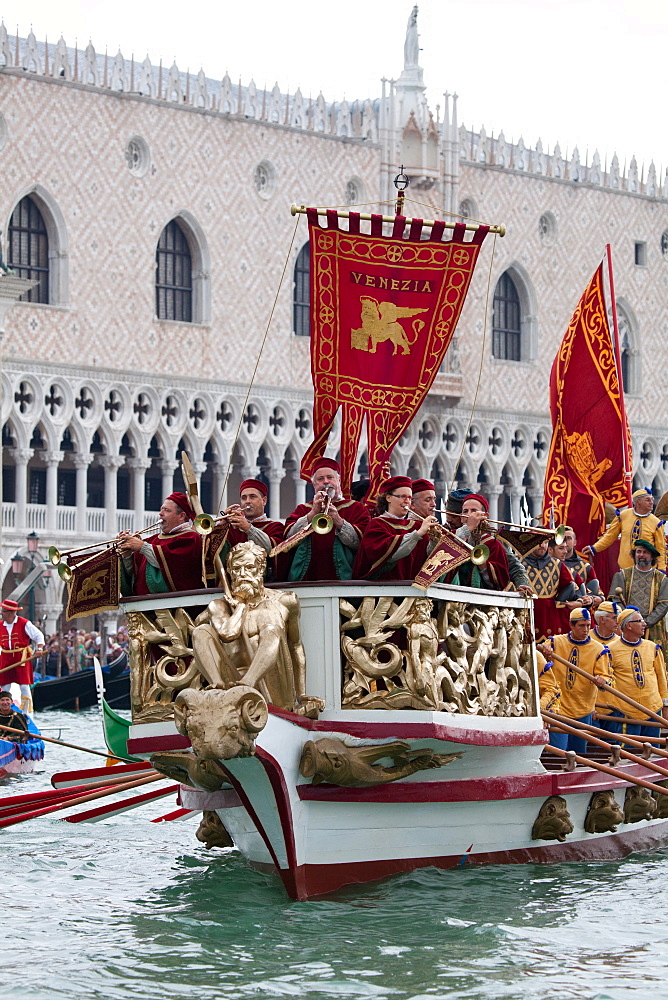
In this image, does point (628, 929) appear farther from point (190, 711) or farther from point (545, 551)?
point (545, 551)

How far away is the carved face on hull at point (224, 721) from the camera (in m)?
5.42

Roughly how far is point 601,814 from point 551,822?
0.45 meters

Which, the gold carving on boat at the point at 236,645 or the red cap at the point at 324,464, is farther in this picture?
the red cap at the point at 324,464

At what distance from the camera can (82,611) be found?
21.0 feet

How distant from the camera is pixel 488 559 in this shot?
21.8 feet

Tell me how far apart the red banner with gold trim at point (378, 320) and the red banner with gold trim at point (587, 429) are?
2728 millimetres

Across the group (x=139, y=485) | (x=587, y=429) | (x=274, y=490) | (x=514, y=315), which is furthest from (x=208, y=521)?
(x=514, y=315)

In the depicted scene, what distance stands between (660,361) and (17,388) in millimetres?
11067

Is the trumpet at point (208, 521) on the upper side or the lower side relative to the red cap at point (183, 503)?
lower

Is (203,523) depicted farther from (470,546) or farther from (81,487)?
(81,487)

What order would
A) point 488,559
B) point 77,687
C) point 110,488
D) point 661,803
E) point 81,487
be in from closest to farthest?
point 488,559, point 661,803, point 77,687, point 81,487, point 110,488

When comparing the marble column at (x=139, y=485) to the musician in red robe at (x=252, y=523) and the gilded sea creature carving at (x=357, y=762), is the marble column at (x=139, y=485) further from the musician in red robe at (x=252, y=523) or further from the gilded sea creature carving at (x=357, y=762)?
the gilded sea creature carving at (x=357, y=762)

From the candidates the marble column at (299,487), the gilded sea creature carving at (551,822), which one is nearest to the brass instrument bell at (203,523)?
the gilded sea creature carving at (551,822)

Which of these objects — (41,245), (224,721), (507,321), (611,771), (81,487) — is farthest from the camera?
(507,321)
